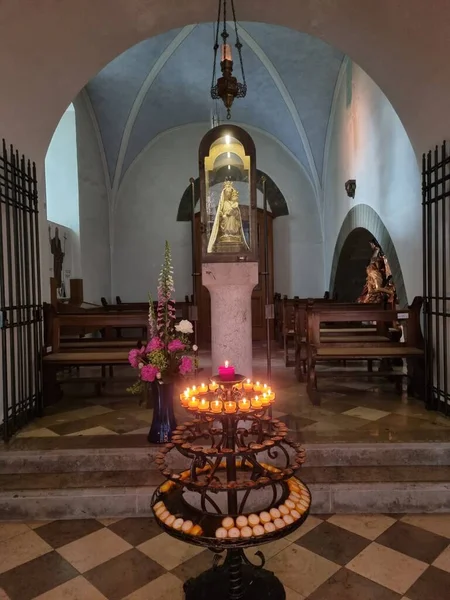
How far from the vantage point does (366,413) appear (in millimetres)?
3932

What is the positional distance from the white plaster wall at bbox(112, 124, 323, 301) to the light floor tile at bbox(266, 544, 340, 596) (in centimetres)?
733

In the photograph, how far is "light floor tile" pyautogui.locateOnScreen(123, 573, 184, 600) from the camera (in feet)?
6.71

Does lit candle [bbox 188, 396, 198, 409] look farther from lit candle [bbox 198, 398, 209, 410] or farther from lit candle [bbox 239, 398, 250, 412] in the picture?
lit candle [bbox 239, 398, 250, 412]

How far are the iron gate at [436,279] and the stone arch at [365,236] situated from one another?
4.46 feet

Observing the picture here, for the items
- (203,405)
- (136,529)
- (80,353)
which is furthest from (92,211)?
(203,405)

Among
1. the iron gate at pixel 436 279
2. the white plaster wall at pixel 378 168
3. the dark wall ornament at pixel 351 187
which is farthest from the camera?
the dark wall ornament at pixel 351 187

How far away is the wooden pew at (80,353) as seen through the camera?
14.2ft

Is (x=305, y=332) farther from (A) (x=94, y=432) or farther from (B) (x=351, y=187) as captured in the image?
(B) (x=351, y=187)

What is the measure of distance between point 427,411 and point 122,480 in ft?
8.46

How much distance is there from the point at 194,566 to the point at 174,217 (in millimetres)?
7793

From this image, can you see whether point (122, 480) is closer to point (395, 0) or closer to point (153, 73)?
point (395, 0)

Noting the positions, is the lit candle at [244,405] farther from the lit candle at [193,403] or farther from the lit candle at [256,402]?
the lit candle at [193,403]

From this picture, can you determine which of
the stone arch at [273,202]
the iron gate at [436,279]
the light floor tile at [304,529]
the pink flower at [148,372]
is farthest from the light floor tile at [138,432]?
the stone arch at [273,202]

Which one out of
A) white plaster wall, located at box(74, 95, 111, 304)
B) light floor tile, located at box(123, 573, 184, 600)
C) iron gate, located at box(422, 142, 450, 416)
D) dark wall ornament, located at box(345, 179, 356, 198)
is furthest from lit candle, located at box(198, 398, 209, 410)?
white plaster wall, located at box(74, 95, 111, 304)
